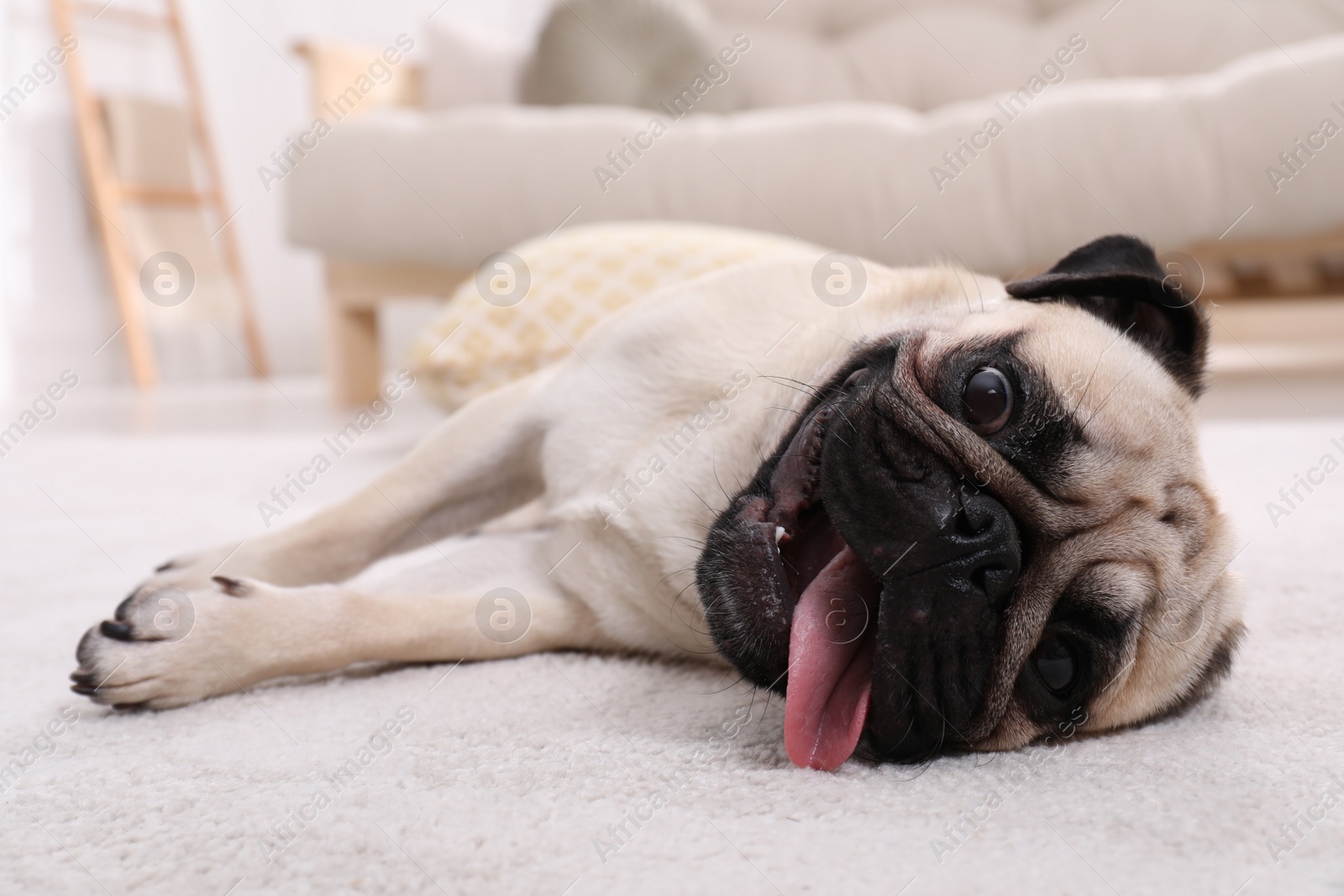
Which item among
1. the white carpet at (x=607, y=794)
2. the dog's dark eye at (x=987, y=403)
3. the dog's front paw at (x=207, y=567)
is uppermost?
the dog's dark eye at (x=987, y=403)

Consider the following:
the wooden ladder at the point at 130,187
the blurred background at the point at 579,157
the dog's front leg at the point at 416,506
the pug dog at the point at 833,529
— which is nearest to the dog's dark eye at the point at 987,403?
the pug dog at the point at 833,529

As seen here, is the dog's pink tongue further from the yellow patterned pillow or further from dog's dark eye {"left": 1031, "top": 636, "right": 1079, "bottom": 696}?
the yellow patterned pillow

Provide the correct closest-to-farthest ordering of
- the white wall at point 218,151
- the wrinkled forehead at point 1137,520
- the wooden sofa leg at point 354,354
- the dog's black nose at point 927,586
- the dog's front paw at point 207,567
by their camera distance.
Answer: the dog's black nose at point 927,586
the wrinkled forehead at point 1137,520
the dog's front paw at point 207,567
the wooden sofa leg at point 354,354
the white wall at point 218,151

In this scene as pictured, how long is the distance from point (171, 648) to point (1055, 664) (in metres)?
1.07

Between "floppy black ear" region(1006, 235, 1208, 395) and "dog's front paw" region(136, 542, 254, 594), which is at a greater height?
"floppy black ear" region(1006, 235, 1208, 395)

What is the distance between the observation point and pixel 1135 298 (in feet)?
4.91

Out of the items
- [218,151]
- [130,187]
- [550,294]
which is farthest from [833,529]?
[218,151]

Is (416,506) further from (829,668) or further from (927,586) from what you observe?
(927,586)

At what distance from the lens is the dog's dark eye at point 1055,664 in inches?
45.8

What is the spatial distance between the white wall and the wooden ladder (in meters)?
0.15

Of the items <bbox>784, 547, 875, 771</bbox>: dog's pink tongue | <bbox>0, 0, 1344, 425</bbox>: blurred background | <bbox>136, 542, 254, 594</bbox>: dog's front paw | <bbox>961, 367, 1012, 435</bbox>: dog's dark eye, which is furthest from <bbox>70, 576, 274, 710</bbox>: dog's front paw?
<bbox>0, 0, 1344, 425</bbox>: blurred background

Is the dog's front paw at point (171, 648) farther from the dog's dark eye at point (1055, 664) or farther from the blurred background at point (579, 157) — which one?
the blurred background at point (579, 157)

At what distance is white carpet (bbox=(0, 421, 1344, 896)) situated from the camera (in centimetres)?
87

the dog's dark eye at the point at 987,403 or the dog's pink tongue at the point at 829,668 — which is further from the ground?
the dog's dark eye at the point at 987,403
